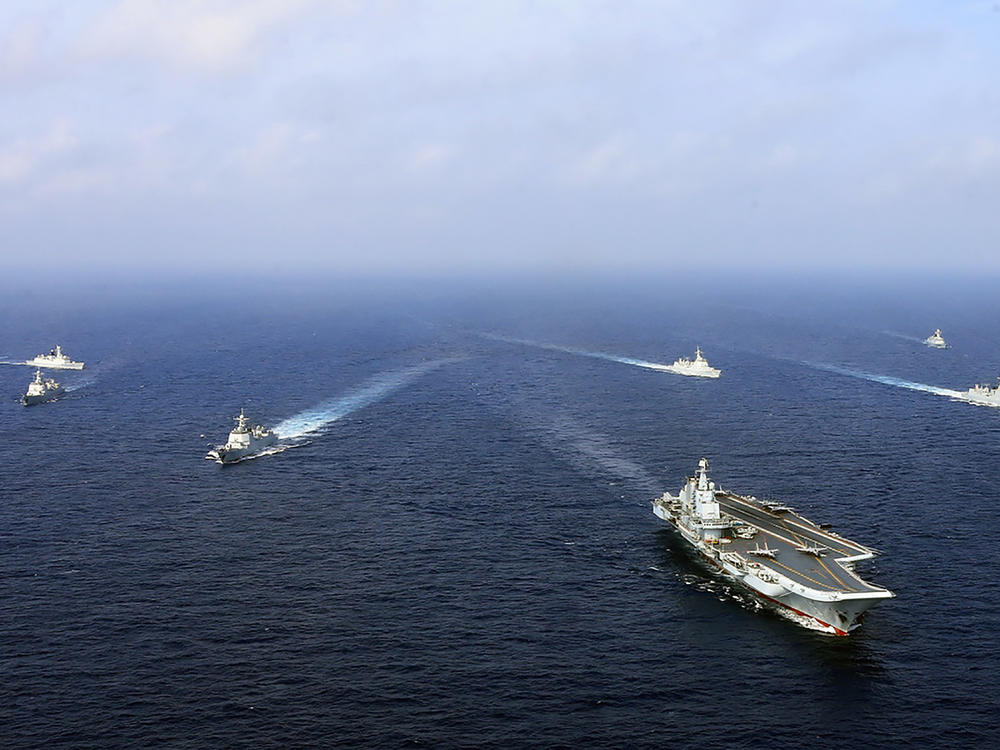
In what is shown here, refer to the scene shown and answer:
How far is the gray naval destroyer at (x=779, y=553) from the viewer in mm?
113500

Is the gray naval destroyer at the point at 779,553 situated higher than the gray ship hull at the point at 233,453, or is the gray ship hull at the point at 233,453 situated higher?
the gray ship hull at the point at 233,453

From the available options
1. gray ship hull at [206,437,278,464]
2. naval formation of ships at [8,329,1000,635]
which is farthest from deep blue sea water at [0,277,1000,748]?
gray ship hull at [206,437,278,464]

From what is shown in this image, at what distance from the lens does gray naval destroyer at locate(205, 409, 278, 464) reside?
600 ft

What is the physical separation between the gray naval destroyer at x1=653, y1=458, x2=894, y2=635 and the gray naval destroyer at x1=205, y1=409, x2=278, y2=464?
9105 centimetres

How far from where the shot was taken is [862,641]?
110 m

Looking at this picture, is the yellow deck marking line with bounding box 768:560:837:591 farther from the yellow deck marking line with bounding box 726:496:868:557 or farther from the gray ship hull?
the gray ship hull

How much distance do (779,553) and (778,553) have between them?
0.77 ft

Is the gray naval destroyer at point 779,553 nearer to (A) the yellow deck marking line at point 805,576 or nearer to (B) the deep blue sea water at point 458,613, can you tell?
(A) the yellow deck marking line at point 805,576

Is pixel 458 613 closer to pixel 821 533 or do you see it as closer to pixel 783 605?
pixel 783 605

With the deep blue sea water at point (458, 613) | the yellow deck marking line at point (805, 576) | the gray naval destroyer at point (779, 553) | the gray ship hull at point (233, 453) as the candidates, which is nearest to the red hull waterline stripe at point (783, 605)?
the gray naval destroyer at point (779, 553)

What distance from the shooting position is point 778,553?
432 ft

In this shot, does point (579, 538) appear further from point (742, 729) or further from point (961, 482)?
point (961, 482)

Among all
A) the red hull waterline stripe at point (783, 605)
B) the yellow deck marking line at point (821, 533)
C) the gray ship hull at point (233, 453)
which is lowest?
the red hull waterline stripe at point (783, 605)

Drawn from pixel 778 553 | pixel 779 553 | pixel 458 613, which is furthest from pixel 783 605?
pixel 458 613
